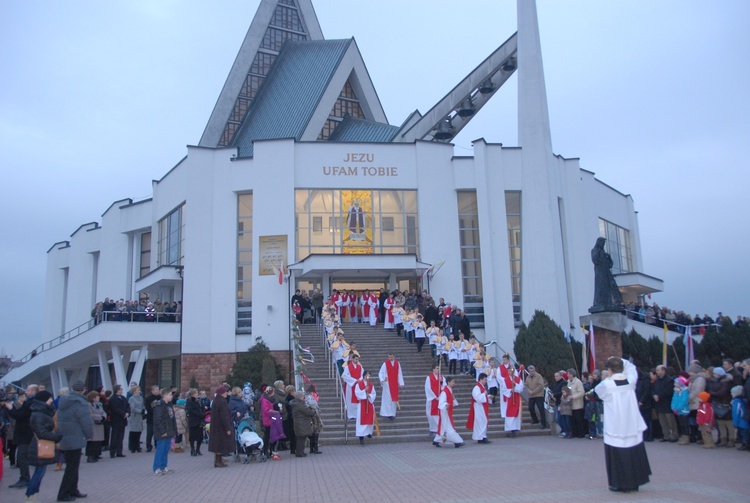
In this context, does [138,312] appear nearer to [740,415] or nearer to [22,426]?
[22,426]

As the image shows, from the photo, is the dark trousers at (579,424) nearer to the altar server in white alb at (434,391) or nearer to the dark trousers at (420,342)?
the altar server in white alb at (434,391)

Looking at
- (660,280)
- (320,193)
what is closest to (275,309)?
(320,193)

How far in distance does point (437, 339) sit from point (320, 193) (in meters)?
10.6

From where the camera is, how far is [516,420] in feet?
52.9

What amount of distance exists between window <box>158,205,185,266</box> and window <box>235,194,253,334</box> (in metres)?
2.94

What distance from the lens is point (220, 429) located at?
1220cm

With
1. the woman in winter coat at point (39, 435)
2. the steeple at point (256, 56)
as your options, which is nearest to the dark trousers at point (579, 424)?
the woman in winter coat at point (39, 435)

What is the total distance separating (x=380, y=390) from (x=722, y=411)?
870cm

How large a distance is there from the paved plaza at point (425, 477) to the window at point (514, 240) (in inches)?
621

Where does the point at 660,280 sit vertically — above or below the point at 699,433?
above

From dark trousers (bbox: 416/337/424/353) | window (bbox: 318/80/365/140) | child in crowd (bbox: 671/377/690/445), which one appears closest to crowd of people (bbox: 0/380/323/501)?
dark trousers (bbox: 416/337/424/353)

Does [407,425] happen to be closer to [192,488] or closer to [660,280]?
[192,488]

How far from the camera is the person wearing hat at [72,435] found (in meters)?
9.20

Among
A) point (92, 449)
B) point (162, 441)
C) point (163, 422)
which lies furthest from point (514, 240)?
point (162, 441)
